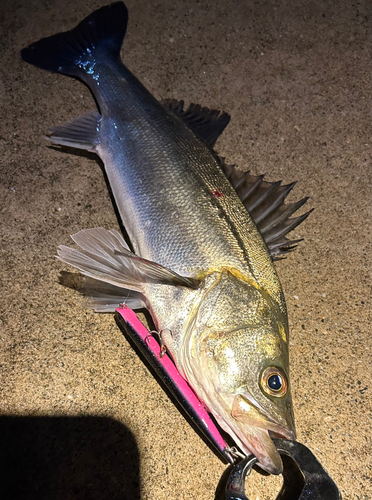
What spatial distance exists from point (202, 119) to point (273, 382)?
1.69 m

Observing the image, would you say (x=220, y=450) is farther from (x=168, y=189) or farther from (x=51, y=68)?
(x=51, y=68)

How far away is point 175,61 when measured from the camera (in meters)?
2.76

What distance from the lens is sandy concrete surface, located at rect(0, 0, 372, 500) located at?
6.17 feet

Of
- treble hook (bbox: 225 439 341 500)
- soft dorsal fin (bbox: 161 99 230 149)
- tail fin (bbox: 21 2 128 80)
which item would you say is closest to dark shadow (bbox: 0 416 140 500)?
treble hook (bbox: 225 439 341 500)

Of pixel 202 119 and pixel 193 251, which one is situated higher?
pixel 202 119

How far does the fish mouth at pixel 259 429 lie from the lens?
1.52m

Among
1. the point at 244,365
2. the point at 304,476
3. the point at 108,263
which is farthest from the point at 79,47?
the point at 304,476

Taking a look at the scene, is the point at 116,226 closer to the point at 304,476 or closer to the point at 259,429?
the point at 259,429

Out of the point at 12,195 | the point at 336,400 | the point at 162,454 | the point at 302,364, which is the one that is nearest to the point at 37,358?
the point at 162,454

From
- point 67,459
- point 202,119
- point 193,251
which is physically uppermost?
point 202,119

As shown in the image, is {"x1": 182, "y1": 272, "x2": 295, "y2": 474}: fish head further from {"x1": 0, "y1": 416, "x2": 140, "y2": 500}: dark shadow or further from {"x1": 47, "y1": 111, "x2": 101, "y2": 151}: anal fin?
{"x1": 47, "y1": 111, "x2": 101, "y2": 151}: anal fin

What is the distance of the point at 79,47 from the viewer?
2.51 meters

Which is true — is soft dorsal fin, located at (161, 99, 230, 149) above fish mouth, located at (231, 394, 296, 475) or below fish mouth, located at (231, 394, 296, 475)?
above

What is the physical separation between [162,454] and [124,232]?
4.07ft
